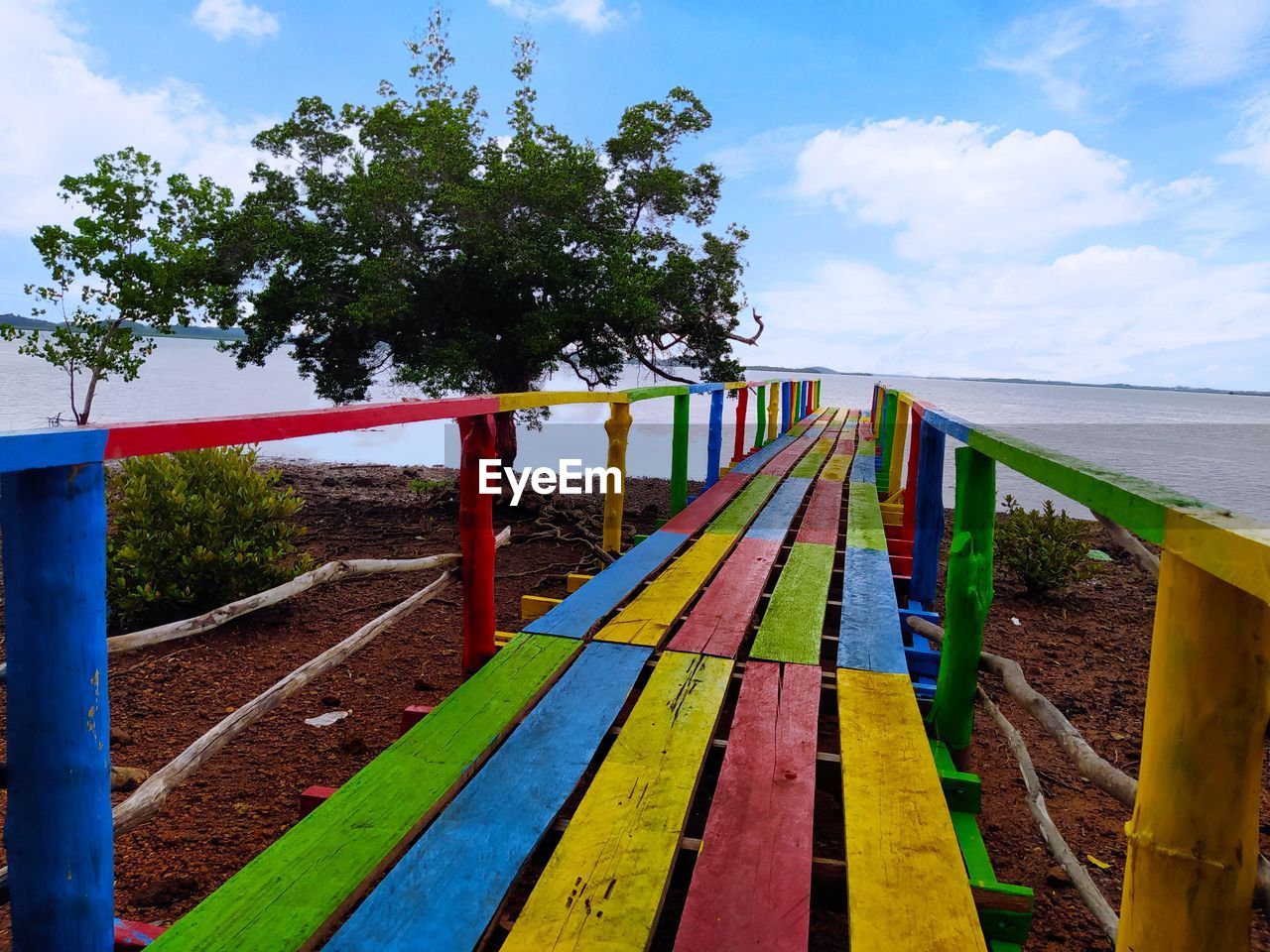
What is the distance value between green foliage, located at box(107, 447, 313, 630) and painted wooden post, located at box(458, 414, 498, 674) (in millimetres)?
3405

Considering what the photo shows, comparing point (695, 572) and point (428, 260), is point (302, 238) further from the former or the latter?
point (695, 572)

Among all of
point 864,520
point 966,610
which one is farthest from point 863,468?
point 966,610

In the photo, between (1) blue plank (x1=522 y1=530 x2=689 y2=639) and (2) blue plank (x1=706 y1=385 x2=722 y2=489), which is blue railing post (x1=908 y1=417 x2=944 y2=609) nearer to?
(1) blue plank (x1=522 y1=530 x2=689 y2=639)

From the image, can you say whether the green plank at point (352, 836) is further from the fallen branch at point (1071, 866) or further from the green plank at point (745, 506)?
the green plank at point (745, 506)

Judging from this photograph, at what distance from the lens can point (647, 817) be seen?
1.98 metres

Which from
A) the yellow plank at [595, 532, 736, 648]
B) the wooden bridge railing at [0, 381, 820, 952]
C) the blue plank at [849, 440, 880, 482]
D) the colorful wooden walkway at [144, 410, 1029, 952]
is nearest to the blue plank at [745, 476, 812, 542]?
the yellow plank at [595, 532, 736, 648]

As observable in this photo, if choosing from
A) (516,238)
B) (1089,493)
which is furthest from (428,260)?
(1089,493)

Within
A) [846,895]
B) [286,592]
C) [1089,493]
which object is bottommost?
[846,895]

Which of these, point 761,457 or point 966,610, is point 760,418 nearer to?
point 761,457

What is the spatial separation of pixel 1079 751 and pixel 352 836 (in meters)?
1.58

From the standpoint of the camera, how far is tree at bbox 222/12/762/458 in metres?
9.86

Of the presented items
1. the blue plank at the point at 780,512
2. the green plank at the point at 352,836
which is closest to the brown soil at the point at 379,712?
the green plank at the point at 352,836

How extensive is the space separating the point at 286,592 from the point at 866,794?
2146 millimetres

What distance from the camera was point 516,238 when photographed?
9.91 m
